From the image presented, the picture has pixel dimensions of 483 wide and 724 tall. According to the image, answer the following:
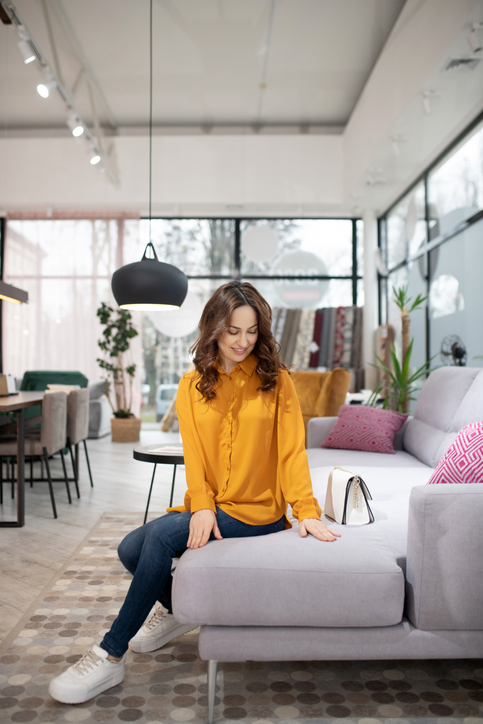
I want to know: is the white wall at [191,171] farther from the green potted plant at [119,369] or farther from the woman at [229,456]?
the woman at [229,456]

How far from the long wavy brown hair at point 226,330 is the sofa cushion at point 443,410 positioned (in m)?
1.26

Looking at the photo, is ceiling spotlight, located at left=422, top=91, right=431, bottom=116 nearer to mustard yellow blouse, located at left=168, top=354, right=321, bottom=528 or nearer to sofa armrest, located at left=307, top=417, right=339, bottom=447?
sofa armrest, located at left=307, top=417, right=339, bottom=447

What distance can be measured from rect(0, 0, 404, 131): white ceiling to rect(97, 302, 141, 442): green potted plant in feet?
8.22

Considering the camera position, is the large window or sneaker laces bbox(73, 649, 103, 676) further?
the large window

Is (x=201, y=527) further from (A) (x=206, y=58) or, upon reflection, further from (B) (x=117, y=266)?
(B) (x=117, y=266)

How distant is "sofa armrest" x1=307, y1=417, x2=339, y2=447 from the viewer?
146 inches

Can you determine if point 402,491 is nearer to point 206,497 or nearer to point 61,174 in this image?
point 206,497

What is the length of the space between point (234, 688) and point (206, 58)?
5.40 meters

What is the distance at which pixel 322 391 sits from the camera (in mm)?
4660

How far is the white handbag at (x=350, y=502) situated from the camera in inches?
70.6

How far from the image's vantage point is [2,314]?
7633mm

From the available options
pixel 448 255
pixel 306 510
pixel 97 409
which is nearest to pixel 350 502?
pixel 306 510

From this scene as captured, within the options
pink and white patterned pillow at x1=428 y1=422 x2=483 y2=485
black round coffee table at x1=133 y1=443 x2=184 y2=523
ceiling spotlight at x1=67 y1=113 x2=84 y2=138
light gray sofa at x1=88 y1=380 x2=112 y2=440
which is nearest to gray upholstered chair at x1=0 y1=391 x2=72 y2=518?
black round coffee table at x1=133 y1=443 x2=184 y2=523

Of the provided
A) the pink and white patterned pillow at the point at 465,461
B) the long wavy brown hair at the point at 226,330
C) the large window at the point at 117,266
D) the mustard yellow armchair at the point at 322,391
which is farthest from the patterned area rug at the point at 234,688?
the large window at the point at 117,266
